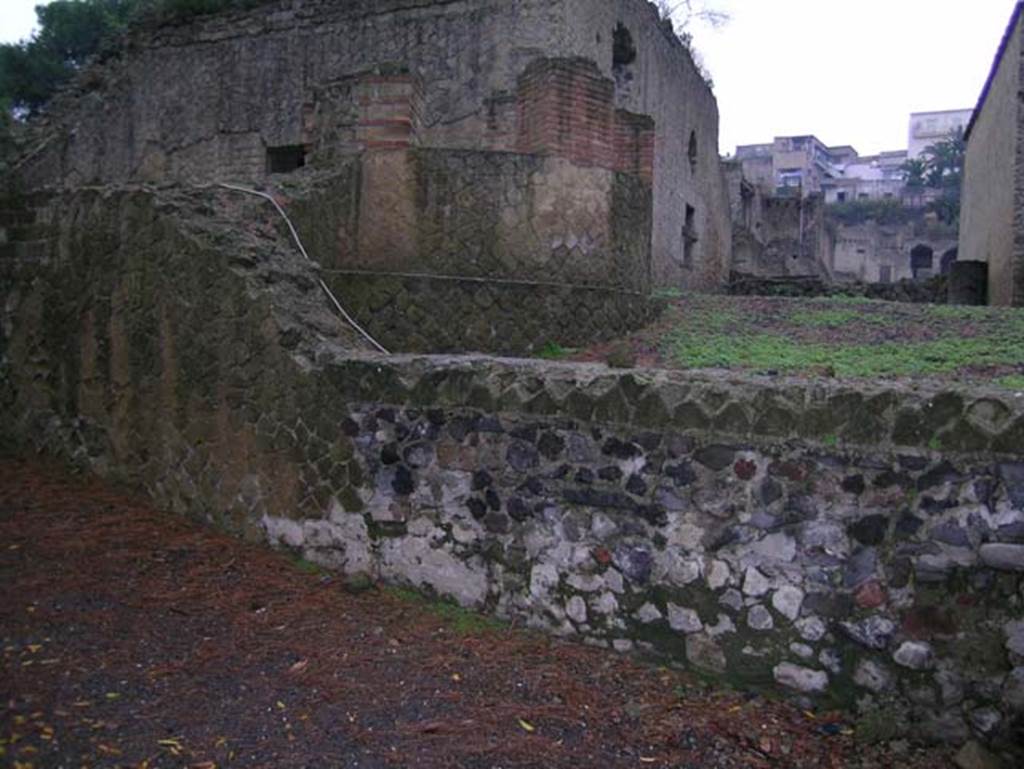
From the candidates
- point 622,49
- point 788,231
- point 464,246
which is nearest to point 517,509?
point 464,246

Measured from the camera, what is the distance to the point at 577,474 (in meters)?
4.21

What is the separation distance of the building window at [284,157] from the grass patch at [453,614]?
38.6 ft

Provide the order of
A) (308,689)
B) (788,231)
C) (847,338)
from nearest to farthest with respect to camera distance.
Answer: (308,689), (847,338), (788,231)

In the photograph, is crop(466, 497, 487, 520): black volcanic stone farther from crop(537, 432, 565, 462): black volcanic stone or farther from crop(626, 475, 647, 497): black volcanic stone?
crop(626, 475, 647, 497): black volcanic stone

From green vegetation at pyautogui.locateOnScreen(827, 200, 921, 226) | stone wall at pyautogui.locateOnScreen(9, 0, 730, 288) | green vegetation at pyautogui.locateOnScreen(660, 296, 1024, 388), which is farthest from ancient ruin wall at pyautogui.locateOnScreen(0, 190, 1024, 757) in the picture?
green vegetation at pyautogui.locateOnScreen(827, 200, 921, 226)

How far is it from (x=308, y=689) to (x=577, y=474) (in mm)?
1545

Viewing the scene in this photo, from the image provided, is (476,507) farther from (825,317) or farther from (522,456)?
(825,317)

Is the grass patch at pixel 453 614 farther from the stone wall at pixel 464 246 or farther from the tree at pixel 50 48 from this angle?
the tree at pixel 50 48

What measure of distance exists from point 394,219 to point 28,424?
140 inches

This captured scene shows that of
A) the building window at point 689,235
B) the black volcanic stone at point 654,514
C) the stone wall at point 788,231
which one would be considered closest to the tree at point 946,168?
the stone wall at point 788,231

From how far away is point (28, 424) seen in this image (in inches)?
266

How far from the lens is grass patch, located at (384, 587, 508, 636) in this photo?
4.39 metres

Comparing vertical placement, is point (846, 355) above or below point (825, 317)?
below

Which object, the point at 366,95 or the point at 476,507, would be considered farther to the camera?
the point at 366,95
